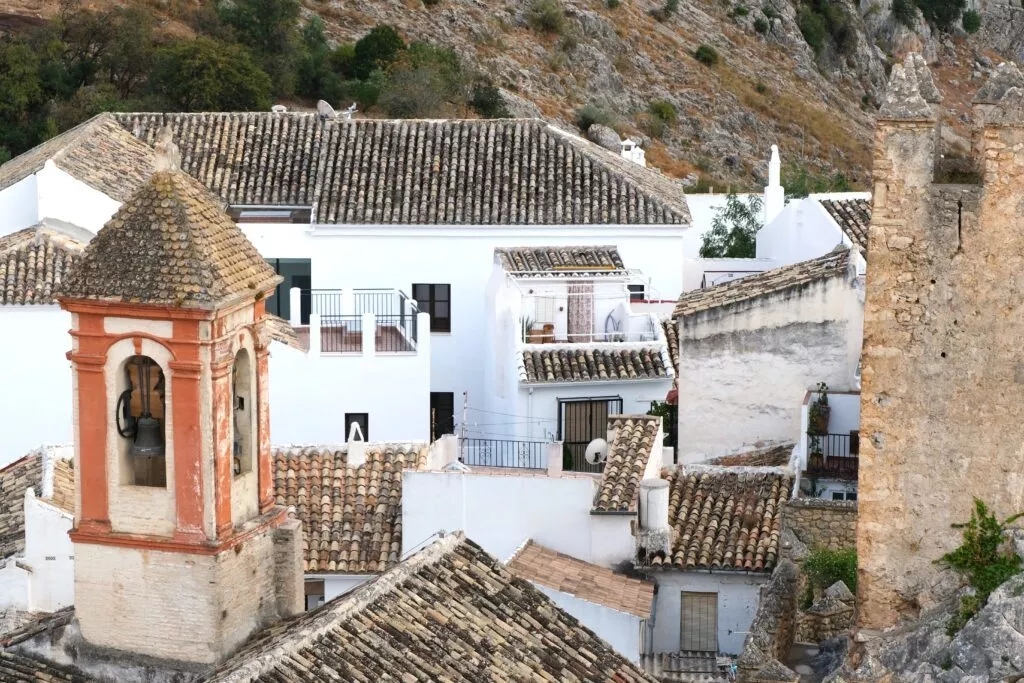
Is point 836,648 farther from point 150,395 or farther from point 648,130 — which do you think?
point 648,130

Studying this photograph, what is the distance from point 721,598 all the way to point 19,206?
51.6 feet

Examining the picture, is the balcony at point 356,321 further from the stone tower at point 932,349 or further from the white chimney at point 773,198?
the stone tower at point 932,349

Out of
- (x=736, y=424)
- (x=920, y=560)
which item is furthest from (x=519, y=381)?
(x=920, y=560)

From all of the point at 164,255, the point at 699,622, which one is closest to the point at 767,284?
the point at 699,622

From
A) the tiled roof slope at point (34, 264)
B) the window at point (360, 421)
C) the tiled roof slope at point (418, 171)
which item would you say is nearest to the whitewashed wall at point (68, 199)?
the tiled roof slope at point (34, 264)

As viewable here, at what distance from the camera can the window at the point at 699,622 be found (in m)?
24.7

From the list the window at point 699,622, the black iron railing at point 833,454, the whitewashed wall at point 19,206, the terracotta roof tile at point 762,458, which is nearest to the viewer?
the window at point 699,622

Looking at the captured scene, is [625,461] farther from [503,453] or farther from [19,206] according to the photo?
[19,206]

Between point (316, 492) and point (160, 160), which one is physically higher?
point (160, 160)

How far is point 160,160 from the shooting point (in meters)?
16.8

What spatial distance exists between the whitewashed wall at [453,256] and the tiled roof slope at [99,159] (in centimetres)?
282

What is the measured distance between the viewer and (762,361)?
92.7 ft

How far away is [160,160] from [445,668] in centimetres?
475

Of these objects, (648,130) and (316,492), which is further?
(648,130)
